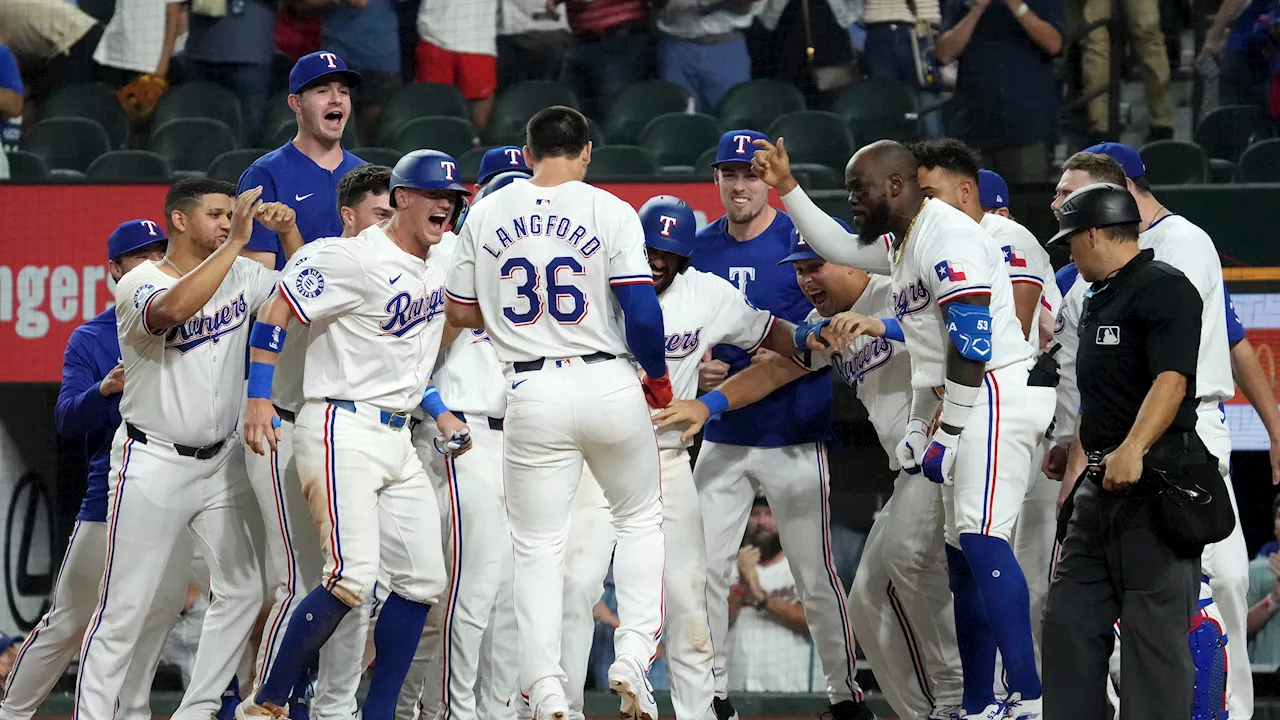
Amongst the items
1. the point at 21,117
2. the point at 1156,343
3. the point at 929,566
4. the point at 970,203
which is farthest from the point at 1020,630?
the point at 21,117

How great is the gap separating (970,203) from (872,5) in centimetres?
311

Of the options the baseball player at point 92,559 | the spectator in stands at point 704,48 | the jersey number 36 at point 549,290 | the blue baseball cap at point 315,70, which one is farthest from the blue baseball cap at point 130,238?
the spectator in stands at point 704,48

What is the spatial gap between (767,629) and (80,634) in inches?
125

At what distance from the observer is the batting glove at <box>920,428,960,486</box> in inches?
173

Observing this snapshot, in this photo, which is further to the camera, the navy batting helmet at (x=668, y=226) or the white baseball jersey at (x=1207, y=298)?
the navy batting helmet at (x=668, y=226)

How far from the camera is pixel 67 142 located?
25.6 ft

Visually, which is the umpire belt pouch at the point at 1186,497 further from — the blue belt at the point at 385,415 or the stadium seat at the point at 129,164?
the stadium seat at the point at 129,164

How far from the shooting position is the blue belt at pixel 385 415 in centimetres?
464

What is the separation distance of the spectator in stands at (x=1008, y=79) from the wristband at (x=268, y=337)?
A: 3.89 metres

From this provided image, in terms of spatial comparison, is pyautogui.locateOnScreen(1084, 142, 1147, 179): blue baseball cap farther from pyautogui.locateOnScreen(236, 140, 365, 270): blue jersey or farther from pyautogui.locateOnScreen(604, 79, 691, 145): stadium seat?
pyautogui.locateOnScreen(604, 79, 691, 145): stadium seat

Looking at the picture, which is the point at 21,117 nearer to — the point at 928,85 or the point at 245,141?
the point at 245,141

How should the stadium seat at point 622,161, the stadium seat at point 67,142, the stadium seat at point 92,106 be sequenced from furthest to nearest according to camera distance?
the stadium seat at point 92,106
the stadium seat at point 67,142
the stadium seat at point 622,161

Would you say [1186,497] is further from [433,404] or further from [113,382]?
[113,382]

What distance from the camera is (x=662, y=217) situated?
509 cm
